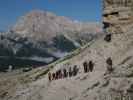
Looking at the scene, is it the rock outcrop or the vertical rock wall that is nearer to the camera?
the rock outcrop

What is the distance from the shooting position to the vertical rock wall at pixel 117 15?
75.4m

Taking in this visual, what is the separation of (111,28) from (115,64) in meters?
14.9

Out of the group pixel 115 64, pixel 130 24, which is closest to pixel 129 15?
pixel 130 24

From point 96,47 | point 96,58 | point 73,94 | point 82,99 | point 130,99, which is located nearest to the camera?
point 130,99

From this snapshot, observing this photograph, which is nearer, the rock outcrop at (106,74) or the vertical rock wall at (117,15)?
the rock outcrop at (106,74)

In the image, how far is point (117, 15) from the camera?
77188 mm

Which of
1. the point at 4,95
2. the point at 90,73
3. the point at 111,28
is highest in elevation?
the point at 111,28

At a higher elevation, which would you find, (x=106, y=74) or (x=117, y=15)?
(x=117, y=15)

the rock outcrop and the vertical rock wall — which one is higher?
the vertical rock wall

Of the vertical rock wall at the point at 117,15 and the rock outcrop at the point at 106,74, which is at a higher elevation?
the vertical rock wall at the point at 117,15

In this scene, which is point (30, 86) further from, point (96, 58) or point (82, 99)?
point (82, 99)

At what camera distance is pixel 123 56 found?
6531cm

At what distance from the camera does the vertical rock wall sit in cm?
7538

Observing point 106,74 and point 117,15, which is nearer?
point 106,74
